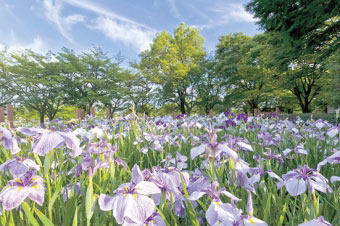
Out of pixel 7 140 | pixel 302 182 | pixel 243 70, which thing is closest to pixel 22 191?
pixel 7 140

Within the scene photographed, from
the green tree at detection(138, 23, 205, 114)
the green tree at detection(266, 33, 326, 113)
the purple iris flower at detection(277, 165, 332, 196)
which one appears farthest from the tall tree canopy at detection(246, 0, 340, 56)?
the green tree at detection(138, 23, 205, 114)

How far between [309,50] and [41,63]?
22924 millimetres

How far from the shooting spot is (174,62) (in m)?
27.4

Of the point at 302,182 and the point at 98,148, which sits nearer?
the point at 302,182

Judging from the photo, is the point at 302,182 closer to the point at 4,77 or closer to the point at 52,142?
the point at 52,142

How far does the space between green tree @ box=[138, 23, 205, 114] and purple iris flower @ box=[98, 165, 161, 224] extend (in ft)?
84.5

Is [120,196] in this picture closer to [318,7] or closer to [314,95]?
[318,7]

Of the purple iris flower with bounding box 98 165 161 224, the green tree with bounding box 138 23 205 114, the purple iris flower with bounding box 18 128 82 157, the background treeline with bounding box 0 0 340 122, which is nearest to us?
the purple iris flower with bounding box 98 165 161 224

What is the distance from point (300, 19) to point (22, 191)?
41.9 feet

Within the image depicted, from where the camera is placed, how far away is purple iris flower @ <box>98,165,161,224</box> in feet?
2.32

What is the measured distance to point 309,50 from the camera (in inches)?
460

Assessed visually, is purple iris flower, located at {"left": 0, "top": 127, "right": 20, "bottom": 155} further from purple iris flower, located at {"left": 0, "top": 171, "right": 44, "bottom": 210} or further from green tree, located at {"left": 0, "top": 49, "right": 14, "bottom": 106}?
green tree, located at {"left": 0, "top": 49, "right": 14, "bottom": 106}

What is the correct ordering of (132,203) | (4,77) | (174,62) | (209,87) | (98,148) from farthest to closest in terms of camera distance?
1. (209,87)
2. (174,62)
3. (4,77)
4. (98,148)
5. (132,203)

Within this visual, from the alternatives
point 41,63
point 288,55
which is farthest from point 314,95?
point 41,63
